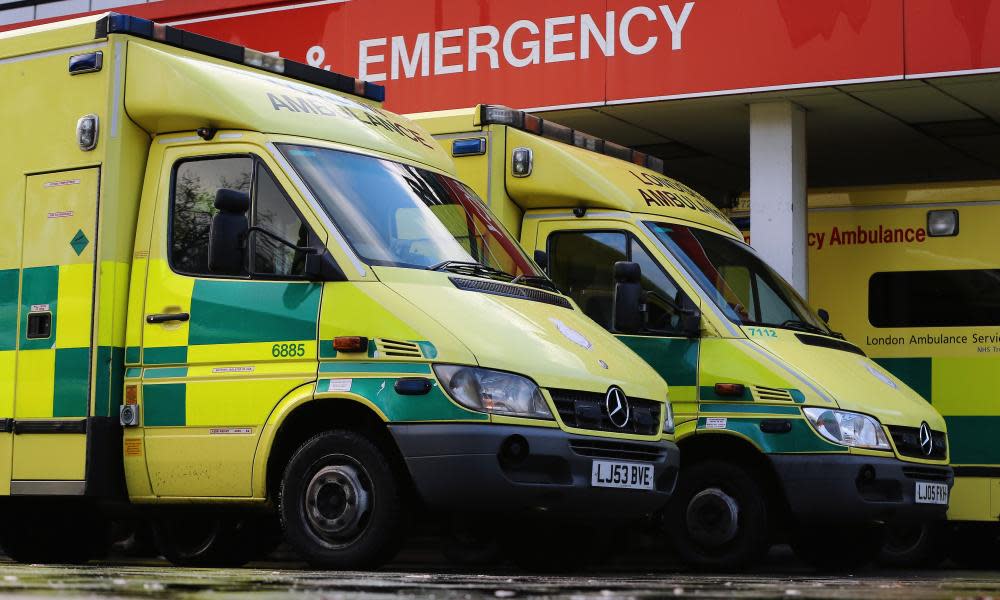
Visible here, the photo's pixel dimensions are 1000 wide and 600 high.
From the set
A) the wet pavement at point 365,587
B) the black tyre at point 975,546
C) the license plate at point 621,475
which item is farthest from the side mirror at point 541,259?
the black tyre at point 975,546

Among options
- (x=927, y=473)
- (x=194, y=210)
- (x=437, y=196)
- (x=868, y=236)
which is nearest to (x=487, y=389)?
(x=437, y=196)

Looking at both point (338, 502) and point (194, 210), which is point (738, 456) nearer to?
point (338, 502)

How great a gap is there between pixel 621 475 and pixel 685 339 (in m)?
2.00

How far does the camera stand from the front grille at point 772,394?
9.82m

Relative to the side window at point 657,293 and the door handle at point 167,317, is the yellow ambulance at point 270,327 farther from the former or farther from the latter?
the side window at point 657,293

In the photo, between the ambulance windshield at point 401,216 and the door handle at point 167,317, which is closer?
the ambulance windshield at point 401,216

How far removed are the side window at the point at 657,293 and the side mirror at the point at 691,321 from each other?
2.0 inches

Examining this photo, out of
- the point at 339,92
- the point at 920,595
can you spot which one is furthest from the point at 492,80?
the point at 920,595

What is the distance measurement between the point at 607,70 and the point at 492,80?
1.11 meters

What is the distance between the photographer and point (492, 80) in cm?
1488

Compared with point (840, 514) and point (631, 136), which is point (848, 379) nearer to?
point (840, 514)

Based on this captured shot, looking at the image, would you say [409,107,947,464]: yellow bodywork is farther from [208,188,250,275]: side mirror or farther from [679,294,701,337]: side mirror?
[208,188,250,275]: side mirror

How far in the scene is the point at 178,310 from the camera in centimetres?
852

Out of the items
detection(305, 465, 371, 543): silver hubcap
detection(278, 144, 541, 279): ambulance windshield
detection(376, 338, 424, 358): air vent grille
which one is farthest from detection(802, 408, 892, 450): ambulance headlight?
detection(305, 465, 371, 543): silver hubcap
